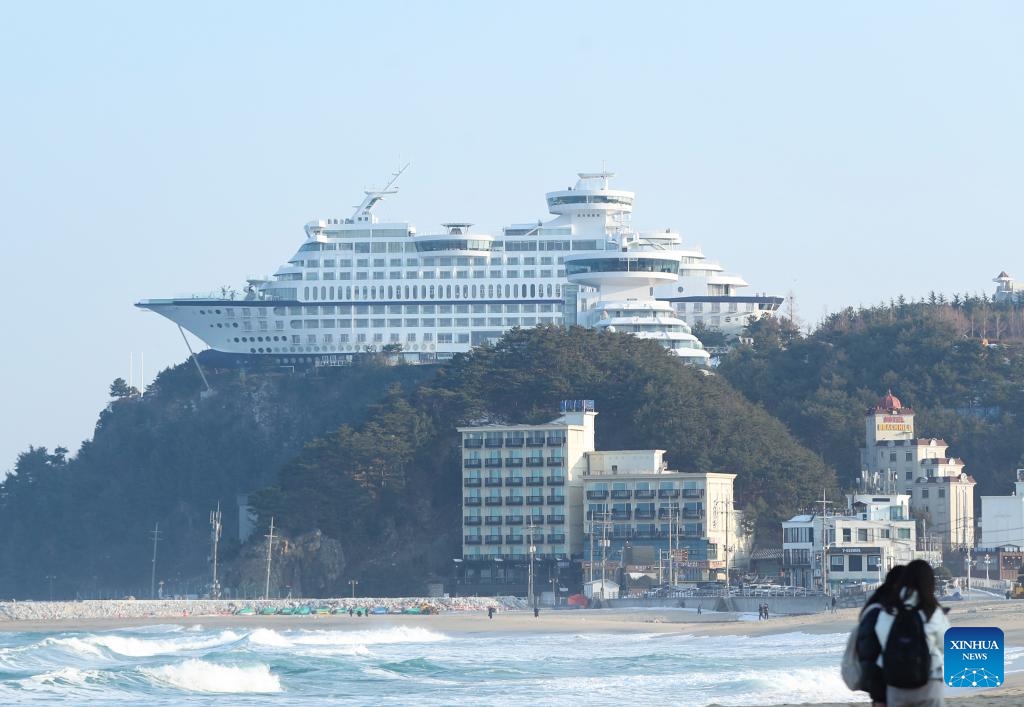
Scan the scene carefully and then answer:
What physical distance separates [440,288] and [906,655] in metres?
112

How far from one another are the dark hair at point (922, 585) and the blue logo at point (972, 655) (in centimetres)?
96

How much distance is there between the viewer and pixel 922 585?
9375 millimetres

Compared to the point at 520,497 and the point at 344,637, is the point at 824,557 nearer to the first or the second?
the point at 520,497

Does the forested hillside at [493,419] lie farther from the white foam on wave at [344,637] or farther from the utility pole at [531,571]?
the white foam on wave at [344,637]

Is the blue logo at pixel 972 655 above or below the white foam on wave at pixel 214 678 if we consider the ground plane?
above

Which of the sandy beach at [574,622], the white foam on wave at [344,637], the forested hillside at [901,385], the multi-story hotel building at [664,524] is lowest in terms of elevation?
the white foam on wave at [344,637]

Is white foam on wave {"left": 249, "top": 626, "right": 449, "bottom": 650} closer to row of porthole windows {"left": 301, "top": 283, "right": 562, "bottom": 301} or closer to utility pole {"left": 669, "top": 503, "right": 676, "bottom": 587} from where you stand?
utility pole {"left": 669, "top": 503, "right": 676, "bottom": 587}

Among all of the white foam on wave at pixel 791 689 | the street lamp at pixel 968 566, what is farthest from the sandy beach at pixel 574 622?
the street lamp at pixel 968 566

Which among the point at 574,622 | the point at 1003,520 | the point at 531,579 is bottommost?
the point at 574,622

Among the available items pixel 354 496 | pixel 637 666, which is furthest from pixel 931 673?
pixel 354 496

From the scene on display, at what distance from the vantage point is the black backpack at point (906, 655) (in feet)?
30.3

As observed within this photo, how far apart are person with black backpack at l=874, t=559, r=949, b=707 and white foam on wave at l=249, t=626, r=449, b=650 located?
150ft

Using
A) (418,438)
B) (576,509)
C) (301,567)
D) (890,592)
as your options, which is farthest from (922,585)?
(418,438)

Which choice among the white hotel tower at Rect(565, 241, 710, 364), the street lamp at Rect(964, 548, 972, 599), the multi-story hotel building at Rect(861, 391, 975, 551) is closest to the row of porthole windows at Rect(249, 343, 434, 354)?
the white hotel tower at Rect(565, 241, 710, 364)
